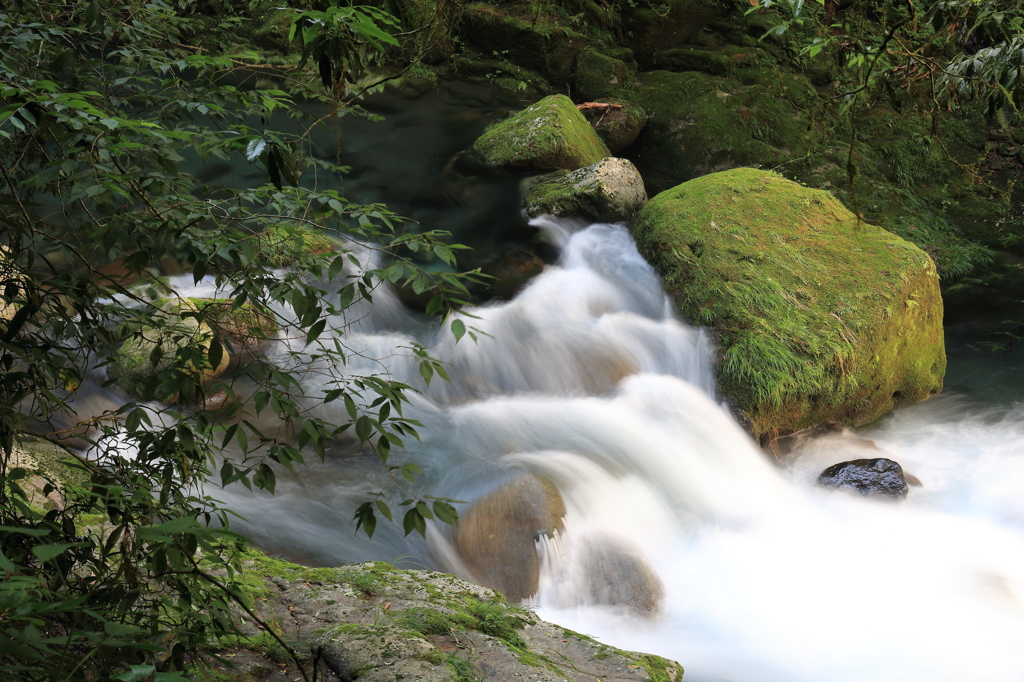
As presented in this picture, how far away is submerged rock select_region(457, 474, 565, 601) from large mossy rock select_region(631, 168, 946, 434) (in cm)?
222

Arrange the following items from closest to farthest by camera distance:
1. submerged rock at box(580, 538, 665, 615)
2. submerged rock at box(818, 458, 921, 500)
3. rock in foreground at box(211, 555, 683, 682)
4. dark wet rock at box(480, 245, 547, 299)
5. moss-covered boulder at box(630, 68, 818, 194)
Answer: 1. rock in foreground at box(211, 555, 683, 682)
2. submerged rock at box(580, 538, 665, 615)
3. submerged rock at box(818, 458, 921, 500)
4. dark wet rock at box(480, 245, 547, 299)
5. moss-covered boulder at box(630, 68, 818, 194)

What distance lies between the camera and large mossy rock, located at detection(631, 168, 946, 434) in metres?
5.98

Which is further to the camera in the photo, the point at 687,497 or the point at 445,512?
the point at 687,497

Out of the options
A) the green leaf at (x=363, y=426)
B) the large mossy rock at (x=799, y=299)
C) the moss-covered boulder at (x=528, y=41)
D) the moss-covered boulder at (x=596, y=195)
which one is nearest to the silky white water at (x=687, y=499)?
the large mossy rock at (x=799, y=299)

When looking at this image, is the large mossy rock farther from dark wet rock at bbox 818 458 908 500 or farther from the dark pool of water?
the dark pool of water

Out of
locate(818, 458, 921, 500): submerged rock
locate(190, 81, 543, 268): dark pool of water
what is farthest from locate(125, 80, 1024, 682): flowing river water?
locate(190, 81, 543, 268): dark pool of water

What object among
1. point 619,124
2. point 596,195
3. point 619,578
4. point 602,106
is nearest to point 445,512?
point 619,578

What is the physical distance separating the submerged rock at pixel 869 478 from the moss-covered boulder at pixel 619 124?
5857 millimetres

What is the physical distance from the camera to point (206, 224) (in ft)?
10.2

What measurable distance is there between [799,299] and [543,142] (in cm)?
383

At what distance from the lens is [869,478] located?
5.66 meters

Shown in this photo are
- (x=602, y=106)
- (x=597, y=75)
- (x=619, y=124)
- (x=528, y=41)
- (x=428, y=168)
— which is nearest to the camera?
(x=428, y=168)

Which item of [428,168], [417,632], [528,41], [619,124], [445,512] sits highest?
[528,41]

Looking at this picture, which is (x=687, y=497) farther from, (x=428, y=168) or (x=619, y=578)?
(x=428, y=168)
